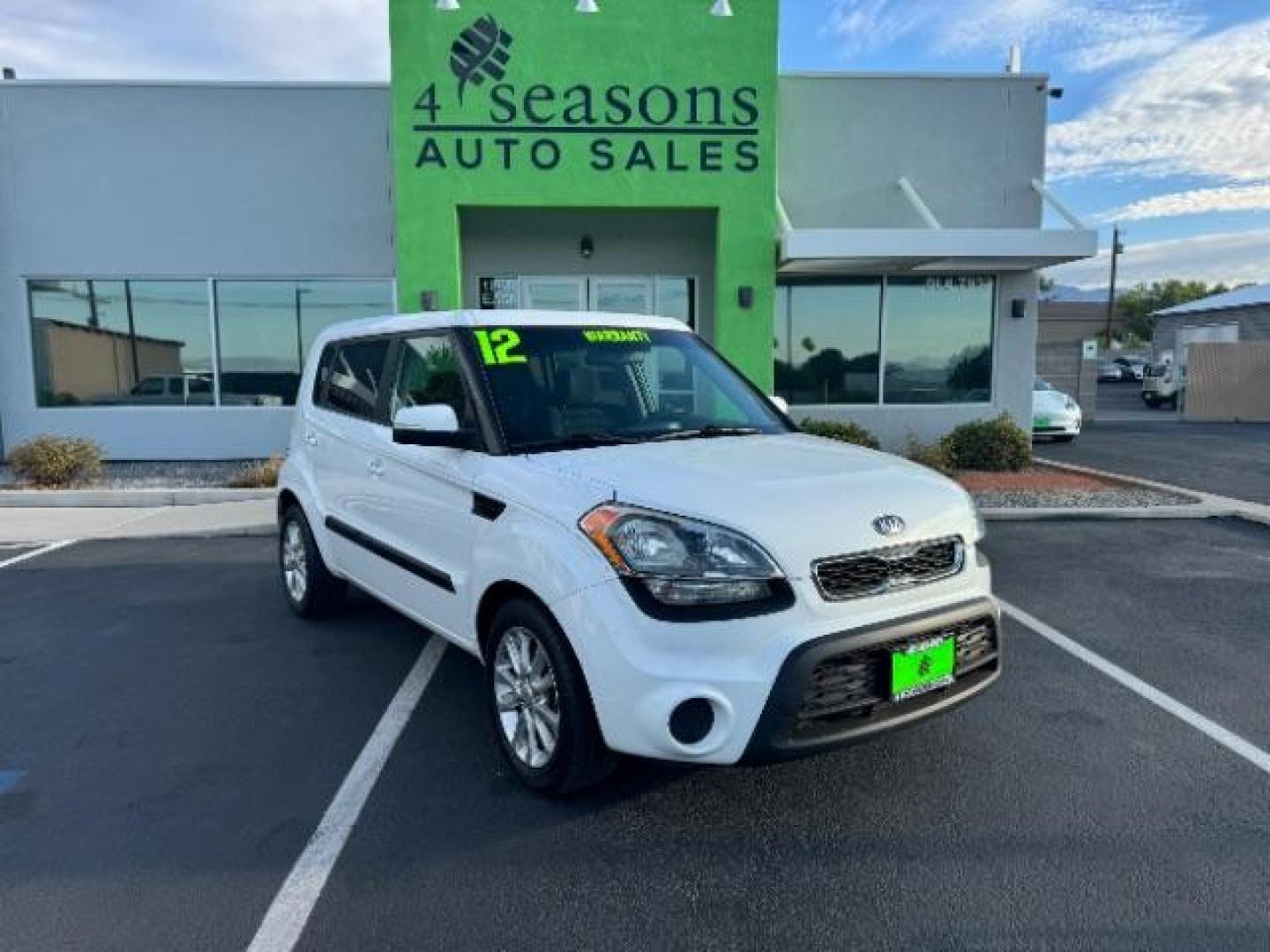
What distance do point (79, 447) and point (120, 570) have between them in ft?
15.3

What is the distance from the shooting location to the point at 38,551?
7938 mm

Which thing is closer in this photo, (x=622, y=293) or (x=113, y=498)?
(x=113, y=498)

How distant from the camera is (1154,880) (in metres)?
2.79

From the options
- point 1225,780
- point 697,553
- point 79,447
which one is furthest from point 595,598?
point 79,447

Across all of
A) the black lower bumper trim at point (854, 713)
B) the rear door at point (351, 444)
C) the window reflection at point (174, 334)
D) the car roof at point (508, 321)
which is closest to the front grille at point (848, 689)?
the black lower bumper trim at point (854, 713)

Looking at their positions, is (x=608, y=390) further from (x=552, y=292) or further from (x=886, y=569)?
(x=552, y=292)

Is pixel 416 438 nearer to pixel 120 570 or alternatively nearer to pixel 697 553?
pixel 697 553

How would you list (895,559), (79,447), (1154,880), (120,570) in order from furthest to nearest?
(79,447) → (120,570) → (895,559) → (1154,880)

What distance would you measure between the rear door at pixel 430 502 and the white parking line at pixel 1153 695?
337 cm

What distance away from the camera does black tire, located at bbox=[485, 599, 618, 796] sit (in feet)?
9.99

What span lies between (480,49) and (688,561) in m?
9.75

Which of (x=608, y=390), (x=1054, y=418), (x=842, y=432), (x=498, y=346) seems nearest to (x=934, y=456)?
(x=842, y=432)

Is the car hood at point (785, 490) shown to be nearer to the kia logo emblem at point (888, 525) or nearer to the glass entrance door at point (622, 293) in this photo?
the kia logo emblem at point (888, 525)

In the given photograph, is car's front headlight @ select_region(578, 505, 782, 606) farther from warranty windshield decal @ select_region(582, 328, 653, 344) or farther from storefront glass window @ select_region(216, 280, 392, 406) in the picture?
storefront glass window @ select_region(216, 280, 392, 406)
